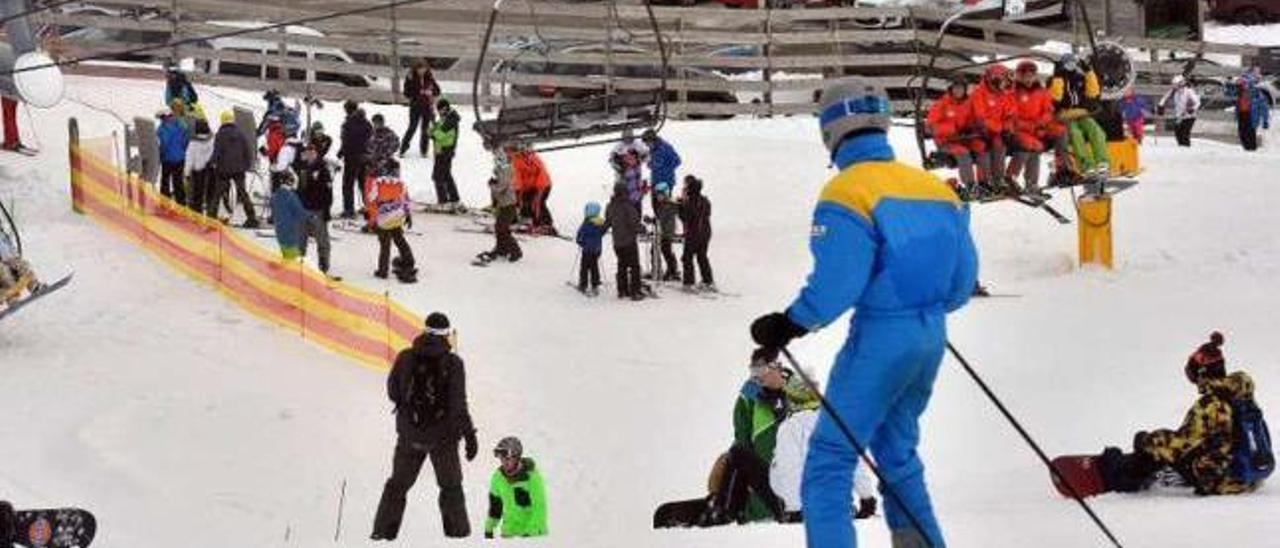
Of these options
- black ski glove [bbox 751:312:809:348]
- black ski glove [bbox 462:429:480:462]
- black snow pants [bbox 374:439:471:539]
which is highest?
black ski glove [bbox 751:312:809:348]

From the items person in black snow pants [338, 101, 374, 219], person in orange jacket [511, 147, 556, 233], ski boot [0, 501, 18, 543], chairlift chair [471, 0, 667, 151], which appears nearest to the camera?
ski boot [0, 501, 18, 543]

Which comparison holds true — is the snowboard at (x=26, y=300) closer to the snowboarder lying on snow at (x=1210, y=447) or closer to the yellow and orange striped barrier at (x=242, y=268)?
the yellow and orange striped barrier at (x=242, y=268)

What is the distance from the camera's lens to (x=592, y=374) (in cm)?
1819

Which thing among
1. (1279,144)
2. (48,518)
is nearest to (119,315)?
(48,518)

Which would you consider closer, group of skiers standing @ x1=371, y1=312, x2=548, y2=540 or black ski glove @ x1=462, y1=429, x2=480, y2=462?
group of skiers standing @ x1=371, y1=312, x2=548, y2=540

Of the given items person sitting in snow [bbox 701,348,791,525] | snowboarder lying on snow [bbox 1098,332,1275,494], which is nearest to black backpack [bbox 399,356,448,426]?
person sitting in snow [bbox 701,348,791,525]

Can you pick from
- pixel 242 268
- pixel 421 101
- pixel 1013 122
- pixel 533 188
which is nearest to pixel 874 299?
pixel 242 268

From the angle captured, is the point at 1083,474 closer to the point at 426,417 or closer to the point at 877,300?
the point at 426,417

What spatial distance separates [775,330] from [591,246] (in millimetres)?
15163

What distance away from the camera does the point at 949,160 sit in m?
20.8

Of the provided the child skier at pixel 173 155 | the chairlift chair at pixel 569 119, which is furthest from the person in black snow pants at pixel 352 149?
the chairlift chair at pixel 569 119

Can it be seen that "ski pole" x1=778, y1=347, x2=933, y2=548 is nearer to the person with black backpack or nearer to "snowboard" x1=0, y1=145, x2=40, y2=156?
the person with black backpack

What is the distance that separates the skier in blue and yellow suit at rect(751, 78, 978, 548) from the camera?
6422 mm

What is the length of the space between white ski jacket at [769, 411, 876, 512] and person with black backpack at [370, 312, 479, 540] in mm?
2170
